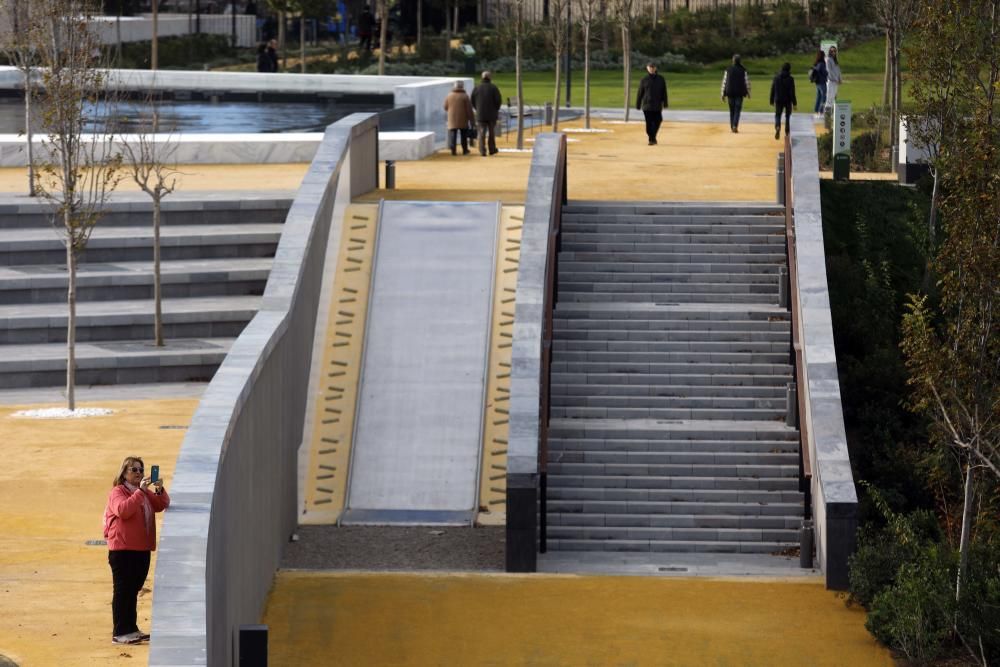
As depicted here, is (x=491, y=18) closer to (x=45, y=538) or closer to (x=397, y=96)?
(x=397, y=96)

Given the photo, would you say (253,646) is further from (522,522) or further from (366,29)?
(366,29)

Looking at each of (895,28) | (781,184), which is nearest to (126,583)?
(781,184)

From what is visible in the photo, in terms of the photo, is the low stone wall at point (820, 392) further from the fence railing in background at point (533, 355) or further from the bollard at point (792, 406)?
the fence railing in background at point (533, 355)

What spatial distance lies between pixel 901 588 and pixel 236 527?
5689 mm

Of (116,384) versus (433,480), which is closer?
(433,480)

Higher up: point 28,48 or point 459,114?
point 28,48

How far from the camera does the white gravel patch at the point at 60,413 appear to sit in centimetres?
2280

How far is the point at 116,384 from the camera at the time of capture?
24.9 m

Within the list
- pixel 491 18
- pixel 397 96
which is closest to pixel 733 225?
pixel 397 96

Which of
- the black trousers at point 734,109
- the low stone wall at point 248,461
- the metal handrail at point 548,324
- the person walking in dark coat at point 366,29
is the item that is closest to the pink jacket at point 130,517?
the low stone wall at point 248,461

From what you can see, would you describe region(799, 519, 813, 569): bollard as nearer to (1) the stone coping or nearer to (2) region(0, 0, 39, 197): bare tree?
(2) region(0, 0, 39, 197): bare tree

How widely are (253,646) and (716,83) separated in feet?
151

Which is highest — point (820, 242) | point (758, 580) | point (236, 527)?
point (820, 242)

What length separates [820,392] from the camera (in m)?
19.3
